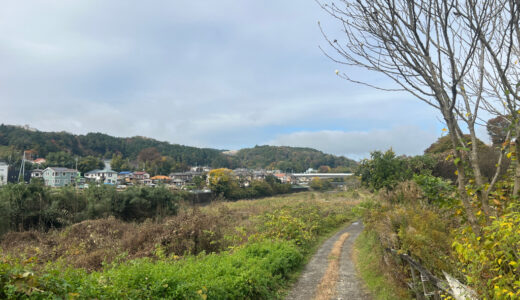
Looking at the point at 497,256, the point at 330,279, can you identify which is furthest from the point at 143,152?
the point at 497,256

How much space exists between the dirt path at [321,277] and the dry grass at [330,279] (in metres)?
0.09

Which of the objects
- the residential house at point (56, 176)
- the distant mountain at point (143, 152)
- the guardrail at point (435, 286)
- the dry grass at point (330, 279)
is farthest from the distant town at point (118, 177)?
the guardrail at point (435, 286)

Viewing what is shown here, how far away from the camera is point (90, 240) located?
1427 cm

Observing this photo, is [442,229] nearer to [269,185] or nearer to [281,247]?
[281,247]

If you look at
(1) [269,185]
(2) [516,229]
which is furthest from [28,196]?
(1) [269,185]

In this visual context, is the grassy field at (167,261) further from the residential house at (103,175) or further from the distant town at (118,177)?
the residential house at (103,175)

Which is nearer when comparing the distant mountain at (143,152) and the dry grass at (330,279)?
the dry grass at (330,279)

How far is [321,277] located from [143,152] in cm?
9971

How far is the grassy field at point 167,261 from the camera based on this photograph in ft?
11.1

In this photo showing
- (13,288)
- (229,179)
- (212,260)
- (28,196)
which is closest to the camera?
(13,288)

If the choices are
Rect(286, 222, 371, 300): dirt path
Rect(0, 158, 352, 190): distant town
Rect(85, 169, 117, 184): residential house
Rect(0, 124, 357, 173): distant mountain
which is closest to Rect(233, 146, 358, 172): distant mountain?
Rect(0, 124, 357, 173): distant mountain

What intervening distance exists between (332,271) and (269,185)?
4933cm

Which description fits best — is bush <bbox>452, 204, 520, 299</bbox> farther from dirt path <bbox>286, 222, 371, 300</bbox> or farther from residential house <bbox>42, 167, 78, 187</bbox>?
residential house <bbox>42, 167, 78, 187</bbox>

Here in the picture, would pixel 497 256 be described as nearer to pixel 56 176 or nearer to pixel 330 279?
pixel 330 279
